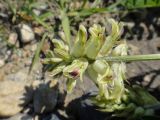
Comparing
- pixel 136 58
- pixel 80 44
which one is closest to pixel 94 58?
pixel 80 44

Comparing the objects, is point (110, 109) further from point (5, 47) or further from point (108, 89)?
point (5, 47)

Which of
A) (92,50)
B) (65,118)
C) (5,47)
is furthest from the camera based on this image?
(5,47)

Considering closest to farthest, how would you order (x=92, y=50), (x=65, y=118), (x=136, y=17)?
(x=92, y=50) → (x=65, y=118) → (x=136, y=17)

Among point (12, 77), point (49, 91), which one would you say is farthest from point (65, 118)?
point (12, 77)

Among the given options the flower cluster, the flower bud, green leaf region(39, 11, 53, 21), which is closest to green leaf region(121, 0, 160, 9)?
green leaf region(39, 11, 53, 21)

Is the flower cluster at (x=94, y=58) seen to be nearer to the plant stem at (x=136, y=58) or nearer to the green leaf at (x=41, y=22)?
the plant stem at (x=136, y=58)

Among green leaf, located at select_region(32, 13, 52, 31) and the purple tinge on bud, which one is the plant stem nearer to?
the purple tinge on bud
